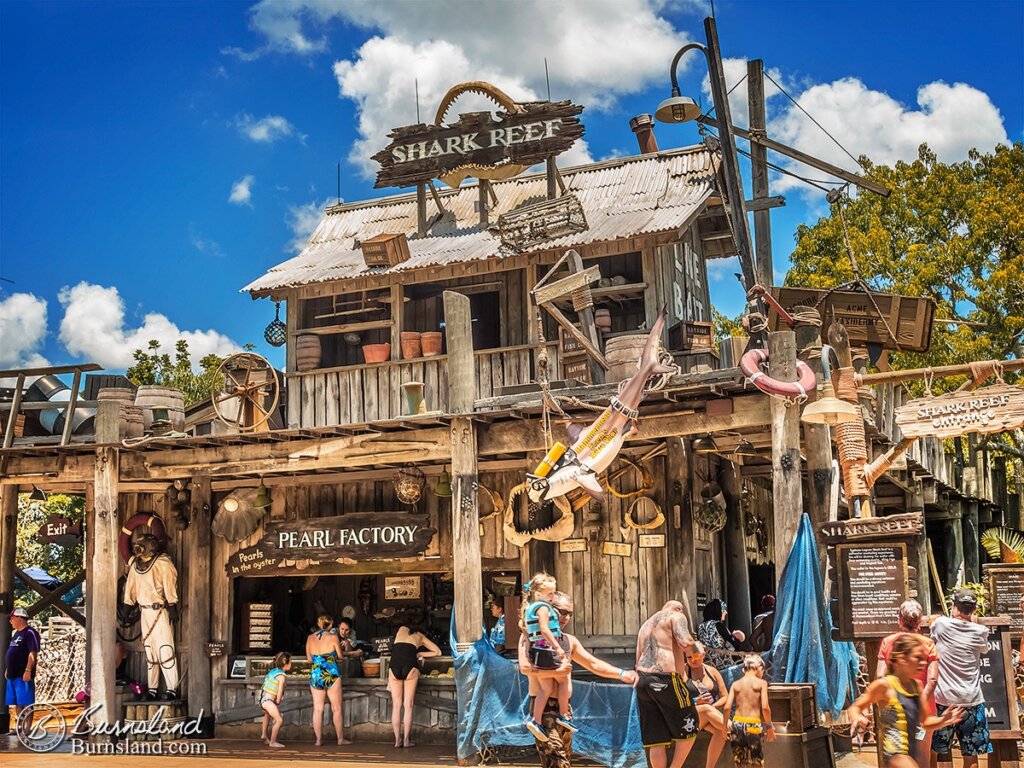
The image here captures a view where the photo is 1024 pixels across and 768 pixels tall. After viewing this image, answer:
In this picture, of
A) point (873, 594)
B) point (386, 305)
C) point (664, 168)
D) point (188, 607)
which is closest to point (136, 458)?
point (188, 607)

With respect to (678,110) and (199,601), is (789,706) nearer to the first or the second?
(678,110)

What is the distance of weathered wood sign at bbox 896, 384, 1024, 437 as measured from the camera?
1142cm

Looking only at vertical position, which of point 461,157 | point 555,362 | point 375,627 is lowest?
point 375,627

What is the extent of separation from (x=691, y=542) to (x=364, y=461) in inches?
163

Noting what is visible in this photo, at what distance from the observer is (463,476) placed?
1355 cm

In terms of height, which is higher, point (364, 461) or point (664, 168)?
point (664, 168)

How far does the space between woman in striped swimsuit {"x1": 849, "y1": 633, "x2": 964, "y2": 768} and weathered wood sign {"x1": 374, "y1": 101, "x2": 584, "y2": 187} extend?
923cm

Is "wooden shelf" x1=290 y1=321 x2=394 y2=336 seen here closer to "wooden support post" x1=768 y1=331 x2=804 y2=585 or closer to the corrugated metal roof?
the corrugated metal roof

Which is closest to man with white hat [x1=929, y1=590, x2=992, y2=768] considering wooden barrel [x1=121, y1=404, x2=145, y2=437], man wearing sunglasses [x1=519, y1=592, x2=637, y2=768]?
man wearing sunglasses [x1=519, y1=592, x2=637, y2=768]

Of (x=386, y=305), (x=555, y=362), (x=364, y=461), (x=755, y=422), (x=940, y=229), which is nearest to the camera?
(x=755, y=422)

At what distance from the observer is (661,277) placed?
1602 cm

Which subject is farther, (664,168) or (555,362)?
(664,168)

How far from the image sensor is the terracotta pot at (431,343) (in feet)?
53.3

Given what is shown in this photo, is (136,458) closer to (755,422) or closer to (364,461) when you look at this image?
(364,461)
